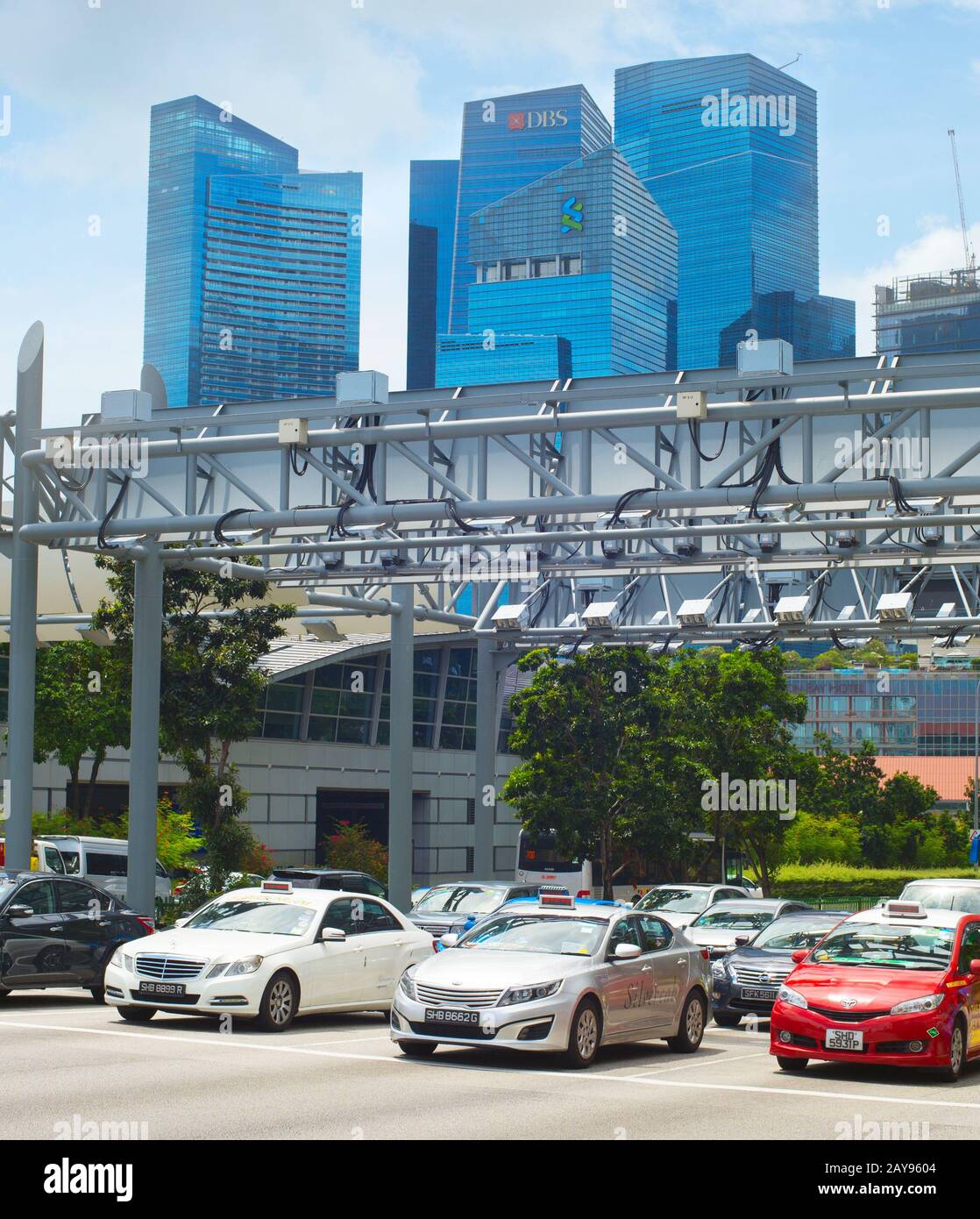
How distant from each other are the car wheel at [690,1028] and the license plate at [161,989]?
4884 mm

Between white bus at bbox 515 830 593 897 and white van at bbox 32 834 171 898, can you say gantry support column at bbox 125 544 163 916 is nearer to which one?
white van at bbox 32 834 171 898

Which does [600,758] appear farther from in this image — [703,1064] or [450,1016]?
[450,1016]

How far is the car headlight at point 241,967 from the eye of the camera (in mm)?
17094

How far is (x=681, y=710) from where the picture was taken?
4875cm

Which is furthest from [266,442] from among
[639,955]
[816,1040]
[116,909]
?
[816,1040]

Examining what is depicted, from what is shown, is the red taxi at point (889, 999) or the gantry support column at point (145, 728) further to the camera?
the gantry support column at point (145, 728)

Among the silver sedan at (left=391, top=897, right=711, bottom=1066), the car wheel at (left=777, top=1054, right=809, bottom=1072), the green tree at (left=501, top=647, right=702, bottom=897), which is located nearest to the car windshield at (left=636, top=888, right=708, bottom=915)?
the silver sedan at (left=391, top=897, right=711, bottom=1066)

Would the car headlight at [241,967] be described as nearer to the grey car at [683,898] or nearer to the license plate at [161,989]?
the license plate at [161,989]

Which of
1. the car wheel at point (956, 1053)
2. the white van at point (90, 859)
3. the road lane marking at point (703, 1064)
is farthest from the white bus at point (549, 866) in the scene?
the car wheel at point (956, 1053)

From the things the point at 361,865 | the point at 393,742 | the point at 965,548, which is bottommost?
the point at 361,865

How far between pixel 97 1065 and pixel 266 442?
11486 millimetres

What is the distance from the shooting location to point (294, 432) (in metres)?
23.2

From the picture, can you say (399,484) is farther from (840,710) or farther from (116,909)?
(840,710)

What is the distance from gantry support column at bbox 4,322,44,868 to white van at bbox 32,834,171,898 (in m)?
8.84
